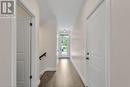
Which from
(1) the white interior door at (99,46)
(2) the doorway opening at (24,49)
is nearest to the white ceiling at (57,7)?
(2) the doorway opening at (24,49)

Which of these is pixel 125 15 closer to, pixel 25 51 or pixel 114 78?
pixel 114 78

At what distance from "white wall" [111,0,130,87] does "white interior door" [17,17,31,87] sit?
279 centimetres

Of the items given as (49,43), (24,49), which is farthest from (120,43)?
(49,43)

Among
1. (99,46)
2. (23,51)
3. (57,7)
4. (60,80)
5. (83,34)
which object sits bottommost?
(60,80)

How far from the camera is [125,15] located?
178 cm

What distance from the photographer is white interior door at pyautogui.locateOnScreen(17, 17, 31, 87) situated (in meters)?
4.41

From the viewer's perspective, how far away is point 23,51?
4449 mm

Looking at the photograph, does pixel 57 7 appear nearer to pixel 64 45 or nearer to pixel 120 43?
pixel 120 43

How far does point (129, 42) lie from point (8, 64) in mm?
1699

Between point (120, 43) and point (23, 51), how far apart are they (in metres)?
3.07

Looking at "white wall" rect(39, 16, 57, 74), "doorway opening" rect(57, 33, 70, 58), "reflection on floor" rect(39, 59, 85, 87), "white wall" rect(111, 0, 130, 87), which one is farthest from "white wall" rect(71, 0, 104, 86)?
"doorway opening" rect(57, 33, 70, 58)

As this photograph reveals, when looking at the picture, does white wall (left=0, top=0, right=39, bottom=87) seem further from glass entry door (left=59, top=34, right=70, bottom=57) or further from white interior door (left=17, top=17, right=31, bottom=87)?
glass entry door (left=59, top=34, right=70, bottom=57)

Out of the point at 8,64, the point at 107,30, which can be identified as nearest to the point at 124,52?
the point at 107,30

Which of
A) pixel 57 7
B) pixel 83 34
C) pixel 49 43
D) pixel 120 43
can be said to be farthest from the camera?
pixel 49 43
